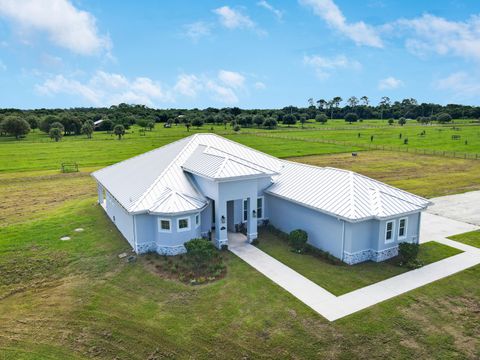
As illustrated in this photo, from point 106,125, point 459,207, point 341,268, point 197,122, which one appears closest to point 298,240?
point 341,268

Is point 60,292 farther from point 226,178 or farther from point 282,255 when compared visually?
point 282,255

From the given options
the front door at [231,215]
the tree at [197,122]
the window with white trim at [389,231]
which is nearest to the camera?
the window with white trim at [389,231]

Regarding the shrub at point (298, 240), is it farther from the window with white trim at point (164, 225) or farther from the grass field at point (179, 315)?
the window with white trim at point (164, 225)

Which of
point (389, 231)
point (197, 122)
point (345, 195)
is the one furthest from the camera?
point (197, 122)

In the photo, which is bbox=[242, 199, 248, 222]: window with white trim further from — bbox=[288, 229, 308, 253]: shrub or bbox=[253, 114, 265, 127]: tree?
bbox=[253, 114, 265, 127]: tree

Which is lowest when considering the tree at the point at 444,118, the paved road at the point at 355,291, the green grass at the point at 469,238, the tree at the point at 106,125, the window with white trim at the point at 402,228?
the paved road at the point at 355,291

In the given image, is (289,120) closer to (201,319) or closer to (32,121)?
(32,121)

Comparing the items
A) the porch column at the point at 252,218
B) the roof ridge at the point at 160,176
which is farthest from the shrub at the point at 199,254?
the roof ridge at the point at 160,176
